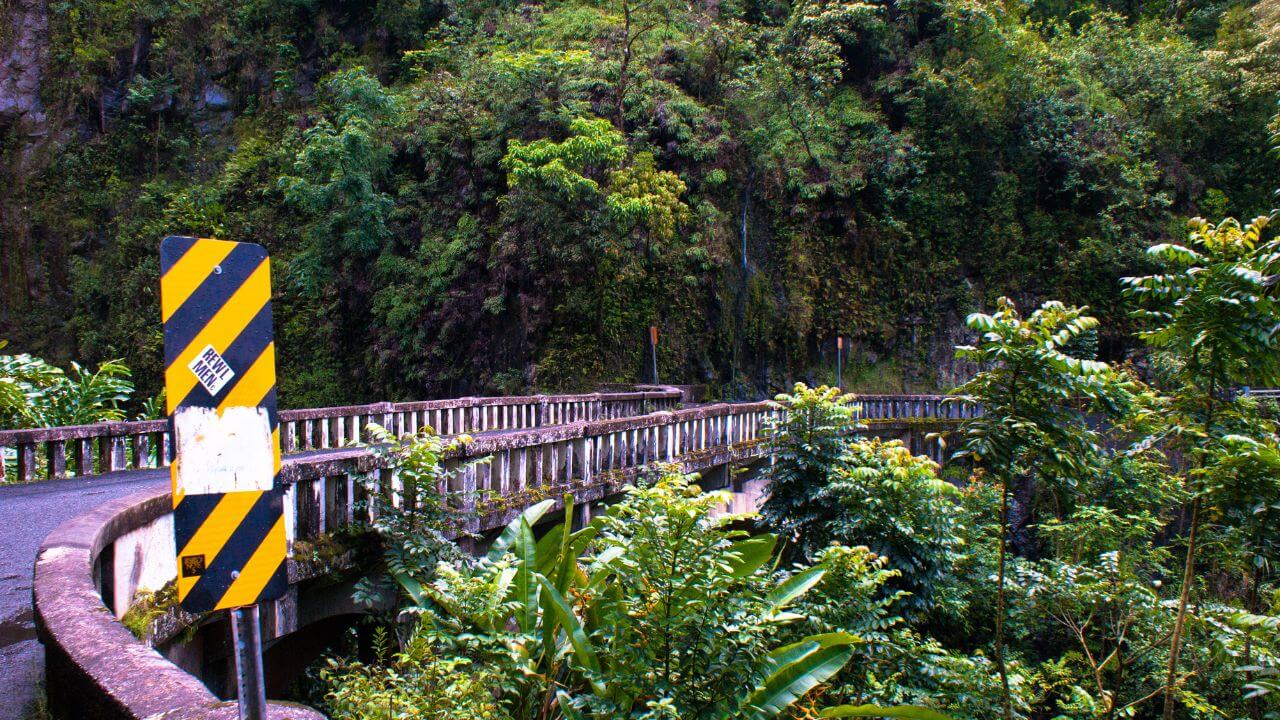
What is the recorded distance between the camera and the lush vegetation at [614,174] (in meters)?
19.9

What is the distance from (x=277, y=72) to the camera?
2825 centimetres

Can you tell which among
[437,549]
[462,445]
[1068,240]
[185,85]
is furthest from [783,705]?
[185,85]

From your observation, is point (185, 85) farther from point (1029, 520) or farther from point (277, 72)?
point (1029, 520)

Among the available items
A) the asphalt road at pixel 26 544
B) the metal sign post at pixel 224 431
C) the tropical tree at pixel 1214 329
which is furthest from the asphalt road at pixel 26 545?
the tropical tree at pixel 1214 329

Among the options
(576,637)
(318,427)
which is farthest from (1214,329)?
(318,427)

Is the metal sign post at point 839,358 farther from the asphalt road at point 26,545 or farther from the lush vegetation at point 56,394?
the asphalt road at point 26,545

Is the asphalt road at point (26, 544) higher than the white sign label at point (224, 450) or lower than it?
lower

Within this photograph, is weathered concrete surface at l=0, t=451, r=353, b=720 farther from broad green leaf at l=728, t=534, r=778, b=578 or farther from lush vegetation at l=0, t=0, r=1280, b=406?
lush vegetation at l=0, t=0, r=1280, b=406

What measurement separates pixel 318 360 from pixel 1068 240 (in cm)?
2679

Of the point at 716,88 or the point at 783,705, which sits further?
the point at 716,88

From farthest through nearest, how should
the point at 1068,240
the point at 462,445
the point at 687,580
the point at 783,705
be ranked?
the point at 1068,240, the point at 462,445, the point at 783,705, the point at 687,580

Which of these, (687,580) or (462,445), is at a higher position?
(462,445)

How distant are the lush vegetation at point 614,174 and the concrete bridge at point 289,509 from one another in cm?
735

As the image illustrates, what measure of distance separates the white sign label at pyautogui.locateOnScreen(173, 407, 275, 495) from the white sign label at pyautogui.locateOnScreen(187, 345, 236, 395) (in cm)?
7
